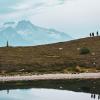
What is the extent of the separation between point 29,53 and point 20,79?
43249 mm

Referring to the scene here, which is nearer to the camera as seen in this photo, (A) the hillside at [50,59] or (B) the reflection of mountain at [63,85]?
(B) the reflection of mountain at [63,85]

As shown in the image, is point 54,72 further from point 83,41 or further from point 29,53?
point 83,41

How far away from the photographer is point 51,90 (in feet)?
267

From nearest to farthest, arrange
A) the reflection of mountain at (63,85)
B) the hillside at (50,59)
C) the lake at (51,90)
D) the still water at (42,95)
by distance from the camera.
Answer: the still water at (42,95) < the lake at (51,90) < the reflection of mountain at (63,85) < the hillside at (50,59)

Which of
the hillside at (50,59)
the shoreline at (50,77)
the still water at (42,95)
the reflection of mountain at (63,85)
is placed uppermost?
the hillside at (50,59)

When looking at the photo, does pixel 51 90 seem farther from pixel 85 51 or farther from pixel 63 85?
pixel 85 51

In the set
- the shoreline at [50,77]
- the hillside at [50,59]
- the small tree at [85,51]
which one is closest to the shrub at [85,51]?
the small tree at [85,51]

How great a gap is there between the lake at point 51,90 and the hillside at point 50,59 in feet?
55.3

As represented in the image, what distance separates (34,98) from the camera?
71.5m

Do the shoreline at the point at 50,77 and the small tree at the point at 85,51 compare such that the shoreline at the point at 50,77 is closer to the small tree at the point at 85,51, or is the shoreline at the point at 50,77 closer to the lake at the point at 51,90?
the lake at the point at 51,90

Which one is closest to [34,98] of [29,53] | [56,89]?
Result: [56,89]

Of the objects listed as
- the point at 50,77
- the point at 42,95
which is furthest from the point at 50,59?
the point at 42,95

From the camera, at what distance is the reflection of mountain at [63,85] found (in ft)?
269

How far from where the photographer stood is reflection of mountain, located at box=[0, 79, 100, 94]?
8194 cm
